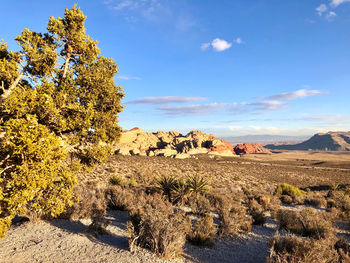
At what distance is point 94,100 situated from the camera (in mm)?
8484

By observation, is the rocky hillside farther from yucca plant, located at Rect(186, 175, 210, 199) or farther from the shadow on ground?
the shadow on ground

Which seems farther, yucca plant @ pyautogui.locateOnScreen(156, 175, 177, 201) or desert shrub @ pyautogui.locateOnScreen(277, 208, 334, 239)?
yucca plant @ pyautogui.locateOnScreen(156, 175, 177, 201)

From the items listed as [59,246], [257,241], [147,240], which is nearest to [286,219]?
[257,241]

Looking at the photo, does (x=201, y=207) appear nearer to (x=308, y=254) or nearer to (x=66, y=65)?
(x=308, y=254)

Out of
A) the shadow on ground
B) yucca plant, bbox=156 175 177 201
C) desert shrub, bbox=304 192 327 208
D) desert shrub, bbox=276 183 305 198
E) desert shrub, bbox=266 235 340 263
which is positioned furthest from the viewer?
desert shrub, bbox=276 183 305 198

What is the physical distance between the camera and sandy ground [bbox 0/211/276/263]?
17.5 ft

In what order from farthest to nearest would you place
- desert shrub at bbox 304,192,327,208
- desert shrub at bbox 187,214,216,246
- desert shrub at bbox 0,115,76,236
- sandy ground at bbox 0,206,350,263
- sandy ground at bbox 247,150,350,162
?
1. sandy ground at bbox 247,150,350,162
2. desert shrub at bbox 304,192,327,208
3. desert shrub at bbox 187,214,216,246
4. sandy ground at bbox 0,206,350,263
5. desert shrub at bbox 0,115,76,236

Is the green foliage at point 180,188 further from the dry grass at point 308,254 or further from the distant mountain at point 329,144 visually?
the distant mountain at point 329,144

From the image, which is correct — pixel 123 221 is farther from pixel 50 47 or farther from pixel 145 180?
pixel 145 180

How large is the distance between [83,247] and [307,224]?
8.29 m

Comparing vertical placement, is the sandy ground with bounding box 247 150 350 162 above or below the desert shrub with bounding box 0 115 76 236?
below

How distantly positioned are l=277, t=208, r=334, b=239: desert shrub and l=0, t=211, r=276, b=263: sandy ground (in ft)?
5.58

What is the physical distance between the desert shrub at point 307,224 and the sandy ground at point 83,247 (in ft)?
5.58

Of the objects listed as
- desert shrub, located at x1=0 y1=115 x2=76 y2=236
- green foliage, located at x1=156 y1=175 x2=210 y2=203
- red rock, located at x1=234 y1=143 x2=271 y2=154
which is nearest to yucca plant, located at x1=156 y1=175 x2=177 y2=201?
green foliage, located at x1=156 y1=175 x2=210 y2=203
